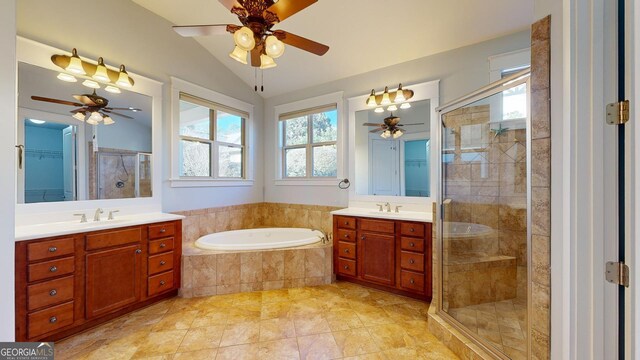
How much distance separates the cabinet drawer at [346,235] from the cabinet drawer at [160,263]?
6.09 feet

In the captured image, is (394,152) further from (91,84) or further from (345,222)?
(91,84)

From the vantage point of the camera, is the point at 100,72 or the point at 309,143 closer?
the point at 100,72

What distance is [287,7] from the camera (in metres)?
1.64

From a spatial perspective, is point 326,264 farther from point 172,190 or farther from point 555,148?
point 555,148

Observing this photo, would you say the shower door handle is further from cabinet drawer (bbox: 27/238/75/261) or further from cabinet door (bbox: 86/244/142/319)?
cabinet door (bbox: 86/244/142/319)

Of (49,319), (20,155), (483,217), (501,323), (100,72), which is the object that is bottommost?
(501,323)

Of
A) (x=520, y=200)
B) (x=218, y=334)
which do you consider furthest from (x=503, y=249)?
(x=218, y=334)

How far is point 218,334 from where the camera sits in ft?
6.49

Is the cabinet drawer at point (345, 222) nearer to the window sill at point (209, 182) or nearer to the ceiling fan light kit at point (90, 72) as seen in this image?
the window sill at point (209, 182)

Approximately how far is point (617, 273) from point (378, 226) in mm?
1926

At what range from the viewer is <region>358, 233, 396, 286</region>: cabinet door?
105 inches

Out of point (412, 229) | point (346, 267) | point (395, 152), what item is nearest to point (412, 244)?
point (412, 229)

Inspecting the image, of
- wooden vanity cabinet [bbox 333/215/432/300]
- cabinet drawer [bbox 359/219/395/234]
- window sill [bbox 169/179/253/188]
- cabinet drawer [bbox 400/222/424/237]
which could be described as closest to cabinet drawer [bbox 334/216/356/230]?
wooden vanity cabinet [bbox 333/215/432/300]

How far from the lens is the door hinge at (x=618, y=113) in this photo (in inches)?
33.6
